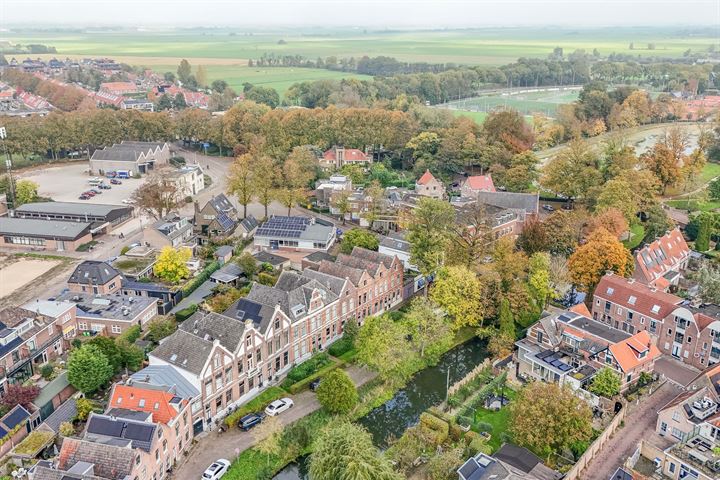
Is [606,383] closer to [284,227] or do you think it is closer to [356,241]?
[356,241]

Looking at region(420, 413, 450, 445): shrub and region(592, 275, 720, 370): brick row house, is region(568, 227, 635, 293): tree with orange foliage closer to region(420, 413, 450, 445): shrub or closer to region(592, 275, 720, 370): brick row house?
region(592, 275, 720, 370): brick row house

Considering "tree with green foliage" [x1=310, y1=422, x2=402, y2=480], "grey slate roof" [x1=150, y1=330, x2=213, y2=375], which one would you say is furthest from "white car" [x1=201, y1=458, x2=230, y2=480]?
"tree with green foliage" [x1=310, y1=422, x2=402, y2=480]

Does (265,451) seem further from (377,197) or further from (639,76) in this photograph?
(639,76)

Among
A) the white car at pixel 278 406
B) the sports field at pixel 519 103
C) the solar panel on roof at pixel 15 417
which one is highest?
the sports field at pixel 519 103

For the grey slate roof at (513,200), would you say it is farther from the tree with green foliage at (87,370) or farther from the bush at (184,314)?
the tree with green foliage at (87,370)

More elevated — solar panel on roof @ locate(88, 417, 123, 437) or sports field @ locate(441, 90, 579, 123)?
sports field @ locate(441, 90, 579, 123)

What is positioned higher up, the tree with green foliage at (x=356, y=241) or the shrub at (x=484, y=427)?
the tree with green foliage at (x=356, y=241)

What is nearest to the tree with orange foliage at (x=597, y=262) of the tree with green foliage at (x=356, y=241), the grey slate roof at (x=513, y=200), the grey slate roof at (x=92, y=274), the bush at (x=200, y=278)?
the grey slate roof at (x=513, y=200)
